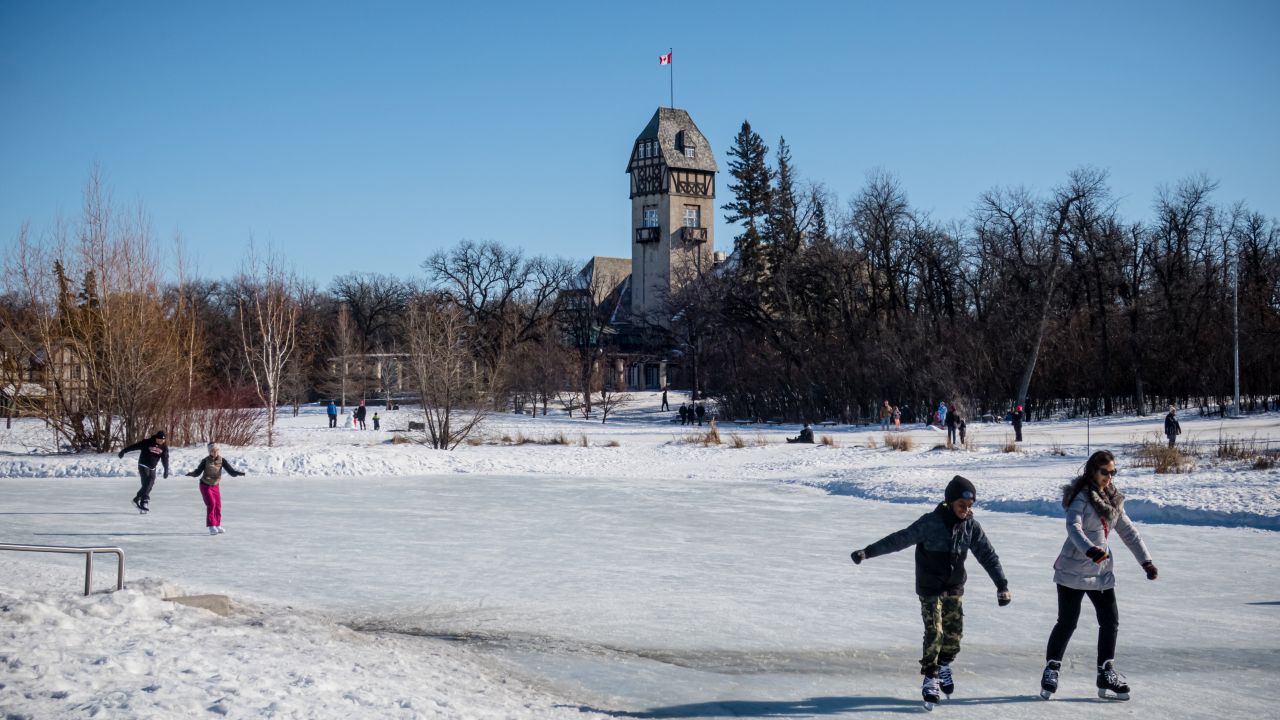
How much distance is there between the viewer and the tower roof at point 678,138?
8812 cm

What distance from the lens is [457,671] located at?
23.5 feet

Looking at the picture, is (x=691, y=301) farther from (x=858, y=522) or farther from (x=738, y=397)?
(x=858, y=522)

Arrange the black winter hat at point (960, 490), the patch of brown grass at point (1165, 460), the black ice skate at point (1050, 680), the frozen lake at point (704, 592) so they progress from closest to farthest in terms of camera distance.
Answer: the black winter hat at point (960, 490)
the black ice skate at point (1050, 680)
the frozen lake at point (704, 592)
the patch of brown grass at point (1165, 460)

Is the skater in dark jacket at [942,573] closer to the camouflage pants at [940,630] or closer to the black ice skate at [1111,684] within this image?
the camouflage pants at [940,630]

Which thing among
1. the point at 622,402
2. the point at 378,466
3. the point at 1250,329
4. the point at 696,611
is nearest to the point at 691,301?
the point at 622,402

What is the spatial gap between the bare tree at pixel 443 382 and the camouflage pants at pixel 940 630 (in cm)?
2511

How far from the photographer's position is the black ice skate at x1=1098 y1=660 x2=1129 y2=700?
6.41 metres

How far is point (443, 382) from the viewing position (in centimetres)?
3044

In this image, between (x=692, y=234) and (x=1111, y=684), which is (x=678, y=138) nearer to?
(x=692, y=234)

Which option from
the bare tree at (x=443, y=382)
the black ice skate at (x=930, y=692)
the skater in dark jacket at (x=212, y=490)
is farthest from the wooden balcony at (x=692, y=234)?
the black ice skate at (x=930, y=692)

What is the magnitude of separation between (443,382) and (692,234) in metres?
59.8

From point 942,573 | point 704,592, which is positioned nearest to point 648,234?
point 704,592

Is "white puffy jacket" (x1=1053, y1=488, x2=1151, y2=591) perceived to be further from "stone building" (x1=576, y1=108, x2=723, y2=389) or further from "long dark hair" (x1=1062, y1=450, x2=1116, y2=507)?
"stone building" (x1=576, y1=108, x2=723, y2=389)

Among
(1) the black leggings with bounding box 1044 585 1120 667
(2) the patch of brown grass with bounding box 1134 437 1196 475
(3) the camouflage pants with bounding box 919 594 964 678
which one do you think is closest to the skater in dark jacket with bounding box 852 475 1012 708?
(3) the camouflage pants with bounding box 919 594 964 678
